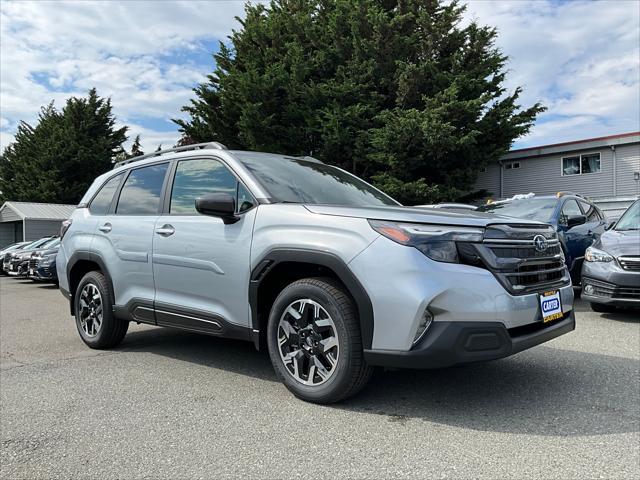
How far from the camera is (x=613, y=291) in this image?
641cm

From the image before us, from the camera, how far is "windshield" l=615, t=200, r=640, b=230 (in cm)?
717

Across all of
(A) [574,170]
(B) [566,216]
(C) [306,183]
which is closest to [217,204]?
(C) [306,183]

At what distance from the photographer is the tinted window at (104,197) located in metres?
5.41

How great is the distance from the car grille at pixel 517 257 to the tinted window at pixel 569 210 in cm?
517

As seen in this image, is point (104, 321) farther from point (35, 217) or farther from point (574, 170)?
point (35, 217)

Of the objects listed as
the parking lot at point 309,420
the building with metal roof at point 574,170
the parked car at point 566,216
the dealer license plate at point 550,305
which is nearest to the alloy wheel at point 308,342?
the parking lot at point 309,420

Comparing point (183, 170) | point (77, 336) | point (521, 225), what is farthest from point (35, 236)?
point (521, 225)

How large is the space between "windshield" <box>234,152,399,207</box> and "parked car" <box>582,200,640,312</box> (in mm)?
3419

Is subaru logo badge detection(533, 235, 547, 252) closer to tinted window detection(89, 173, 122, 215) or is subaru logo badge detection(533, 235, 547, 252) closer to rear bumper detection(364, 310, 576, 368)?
rear bumper detection(364, 310, 576, 368)

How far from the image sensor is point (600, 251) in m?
6.76

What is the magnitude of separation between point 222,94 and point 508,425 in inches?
861

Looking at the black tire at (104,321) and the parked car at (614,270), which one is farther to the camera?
the parked car at (614,270)

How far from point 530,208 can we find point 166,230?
20.8 feet

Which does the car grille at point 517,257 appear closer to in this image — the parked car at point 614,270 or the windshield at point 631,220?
the parked car at point 614,270
